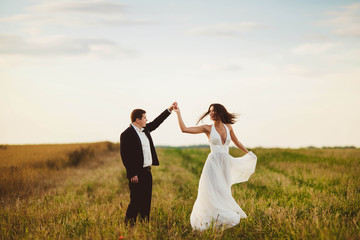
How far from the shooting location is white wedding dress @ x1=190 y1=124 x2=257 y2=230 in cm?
594

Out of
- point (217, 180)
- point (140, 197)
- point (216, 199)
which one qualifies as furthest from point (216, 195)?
point (140, 197)


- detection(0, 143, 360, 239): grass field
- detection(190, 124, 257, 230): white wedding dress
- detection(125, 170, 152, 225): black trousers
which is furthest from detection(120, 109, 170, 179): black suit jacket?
detection(190, 124, 257, 230): white wedding dress

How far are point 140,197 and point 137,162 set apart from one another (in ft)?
2.54

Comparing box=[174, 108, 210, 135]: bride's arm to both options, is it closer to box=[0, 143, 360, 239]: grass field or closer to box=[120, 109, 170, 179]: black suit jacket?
box=[120, 109, 170, 179]: black suit jacket

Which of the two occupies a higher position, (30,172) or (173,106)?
(173,106)

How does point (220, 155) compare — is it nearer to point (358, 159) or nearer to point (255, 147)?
point (358, 159)

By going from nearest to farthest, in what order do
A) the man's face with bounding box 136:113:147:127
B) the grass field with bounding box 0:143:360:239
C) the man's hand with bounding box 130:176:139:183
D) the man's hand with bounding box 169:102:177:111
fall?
the grass field with bounding box 0:143:360:239, the man's hand with bounding box 130:176:139:183, the man's face with bounding box 136:113:147:127, the man's hand with bounding box 169:102:177:111

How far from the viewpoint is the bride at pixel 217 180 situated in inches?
235

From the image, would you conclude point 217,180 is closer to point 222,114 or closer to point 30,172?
point 222,114

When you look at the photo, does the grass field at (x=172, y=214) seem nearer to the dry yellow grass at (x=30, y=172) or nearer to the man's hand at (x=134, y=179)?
the dry yellow grass at (x=30, y=172)

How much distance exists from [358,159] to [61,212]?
18.7 meters

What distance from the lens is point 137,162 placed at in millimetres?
6195

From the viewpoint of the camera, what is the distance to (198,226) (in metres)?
5.91

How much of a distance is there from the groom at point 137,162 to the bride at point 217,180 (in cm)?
89
